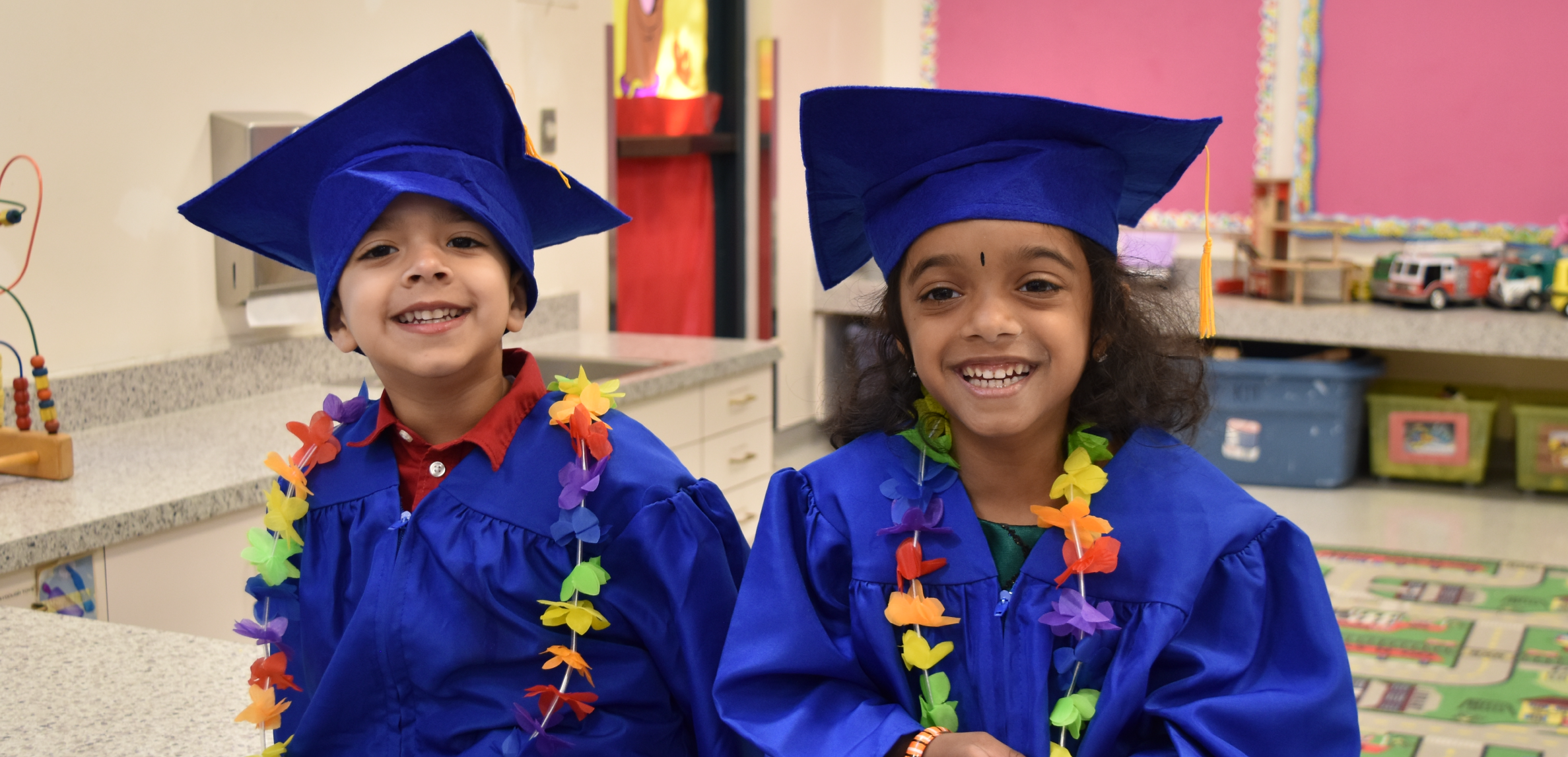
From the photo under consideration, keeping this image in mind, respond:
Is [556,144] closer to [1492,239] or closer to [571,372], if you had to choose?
[571,372]

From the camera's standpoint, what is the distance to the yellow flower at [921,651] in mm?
1143

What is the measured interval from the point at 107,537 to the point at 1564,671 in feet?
10.1

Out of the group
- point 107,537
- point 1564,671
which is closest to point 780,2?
point 1564,671

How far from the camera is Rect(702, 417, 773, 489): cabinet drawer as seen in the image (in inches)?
129

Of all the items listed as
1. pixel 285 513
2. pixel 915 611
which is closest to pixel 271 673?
pixel 285 513

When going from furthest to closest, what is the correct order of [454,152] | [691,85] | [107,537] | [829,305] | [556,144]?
[829,305] < [691,85] < [556,144] < [107,537] < [454,152]

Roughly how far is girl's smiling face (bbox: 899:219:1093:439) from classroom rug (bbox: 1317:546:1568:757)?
167 cm

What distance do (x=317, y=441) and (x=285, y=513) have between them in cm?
9

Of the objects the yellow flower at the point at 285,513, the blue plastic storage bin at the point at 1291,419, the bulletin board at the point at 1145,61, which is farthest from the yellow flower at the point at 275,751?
the bulletin board at the point at 1145,61

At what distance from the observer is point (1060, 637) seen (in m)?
1.16

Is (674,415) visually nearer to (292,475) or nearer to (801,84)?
(292,475)

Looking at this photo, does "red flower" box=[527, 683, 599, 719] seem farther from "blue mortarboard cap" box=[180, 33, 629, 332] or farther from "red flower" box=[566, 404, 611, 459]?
"blue mortarboard cap" box=[180, 33, 629, 332]

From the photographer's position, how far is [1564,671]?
313cm

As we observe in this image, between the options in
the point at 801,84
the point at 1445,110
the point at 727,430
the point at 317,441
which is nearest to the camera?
the point at 317,441
